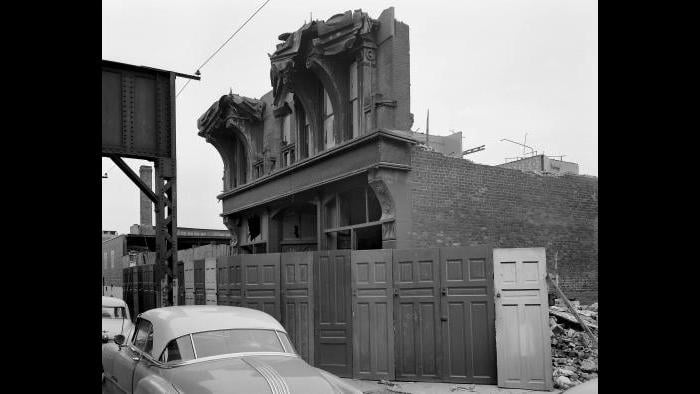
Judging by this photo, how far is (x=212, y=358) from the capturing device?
584cm

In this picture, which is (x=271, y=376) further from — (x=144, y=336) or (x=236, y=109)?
(x=236, y=109)

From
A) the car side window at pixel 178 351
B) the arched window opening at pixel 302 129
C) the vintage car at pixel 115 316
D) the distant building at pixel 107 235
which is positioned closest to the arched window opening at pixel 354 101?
the arched window opening at pixel 302 129

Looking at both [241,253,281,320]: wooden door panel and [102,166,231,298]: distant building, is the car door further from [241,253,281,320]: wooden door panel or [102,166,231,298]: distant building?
[102,166,231,298]: distant building

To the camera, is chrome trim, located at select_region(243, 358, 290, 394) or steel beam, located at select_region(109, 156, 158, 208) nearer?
chrome trim, located at select_region(243, 358, 290, 394)

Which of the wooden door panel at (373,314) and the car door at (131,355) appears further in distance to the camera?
the wooden door panel at (373,314)

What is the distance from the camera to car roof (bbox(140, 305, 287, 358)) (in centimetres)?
623

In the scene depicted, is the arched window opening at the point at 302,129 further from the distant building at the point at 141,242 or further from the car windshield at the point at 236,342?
the distant building at the point at 141,242

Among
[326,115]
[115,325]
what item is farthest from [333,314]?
[326,115]

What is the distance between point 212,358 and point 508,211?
→ 36.8ft

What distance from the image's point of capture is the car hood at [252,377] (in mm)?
5037

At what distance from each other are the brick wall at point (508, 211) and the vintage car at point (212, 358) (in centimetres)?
750

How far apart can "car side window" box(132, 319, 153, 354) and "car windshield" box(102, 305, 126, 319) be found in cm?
537

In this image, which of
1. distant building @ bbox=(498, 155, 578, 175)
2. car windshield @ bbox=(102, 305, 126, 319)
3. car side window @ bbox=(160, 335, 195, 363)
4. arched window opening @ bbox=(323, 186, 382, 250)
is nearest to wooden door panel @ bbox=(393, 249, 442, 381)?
arched window opening @ bbox=(323, 186, 382, 250)
